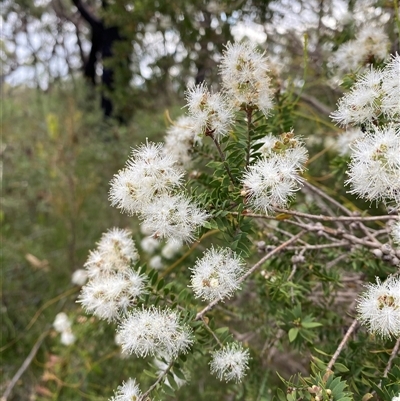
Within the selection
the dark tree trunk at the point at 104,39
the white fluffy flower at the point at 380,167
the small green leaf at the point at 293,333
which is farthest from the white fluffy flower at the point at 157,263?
the dark tree trunk at the point at 104,39

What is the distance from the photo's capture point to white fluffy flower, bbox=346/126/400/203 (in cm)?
52

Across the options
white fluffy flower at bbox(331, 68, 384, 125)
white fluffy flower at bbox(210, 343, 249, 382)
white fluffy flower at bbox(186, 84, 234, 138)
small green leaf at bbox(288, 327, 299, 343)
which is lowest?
white fluffy flower at bbox(210, 343, 249, 382)

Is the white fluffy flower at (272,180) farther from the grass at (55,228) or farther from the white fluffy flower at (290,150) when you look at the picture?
the grass at (55,228)

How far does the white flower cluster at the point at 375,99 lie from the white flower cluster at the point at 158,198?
0.29 meters

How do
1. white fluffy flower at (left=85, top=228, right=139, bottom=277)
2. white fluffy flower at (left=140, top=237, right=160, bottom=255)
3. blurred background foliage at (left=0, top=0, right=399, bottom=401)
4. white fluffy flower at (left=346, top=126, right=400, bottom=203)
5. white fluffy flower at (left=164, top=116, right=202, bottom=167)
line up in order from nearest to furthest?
white fluffy flower at (left=346, top=126, right=400, bottom=203) < white fluffy flower at (left=85, top=228, right=139, bottom=277) < white fluffy flower at (left=164, top=116, right=202, bottom=167) < blurred background foliage at (left=0, top=0, right=399, bottom=401) < white fluffy flower at (left=140, top=237, right=160, bottom=255)

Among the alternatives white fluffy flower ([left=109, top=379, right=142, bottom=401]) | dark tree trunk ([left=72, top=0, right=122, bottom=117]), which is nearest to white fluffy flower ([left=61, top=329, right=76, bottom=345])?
white fluffy flower ([left=109, top=379, right=142, bottom=401])

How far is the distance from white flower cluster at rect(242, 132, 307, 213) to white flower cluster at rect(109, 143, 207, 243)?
0.09m

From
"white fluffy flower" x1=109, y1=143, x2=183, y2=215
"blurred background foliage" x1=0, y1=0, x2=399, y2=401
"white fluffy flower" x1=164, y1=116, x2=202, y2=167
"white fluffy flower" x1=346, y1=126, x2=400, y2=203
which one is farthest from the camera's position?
"blurred background foliage" x1=0, y1=0, x2=399, y2=401

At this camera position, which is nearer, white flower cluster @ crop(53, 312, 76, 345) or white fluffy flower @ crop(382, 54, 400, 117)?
white fluffy flower @ crop(382, 54, 400, 117)

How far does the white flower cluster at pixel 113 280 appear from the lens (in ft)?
2.26

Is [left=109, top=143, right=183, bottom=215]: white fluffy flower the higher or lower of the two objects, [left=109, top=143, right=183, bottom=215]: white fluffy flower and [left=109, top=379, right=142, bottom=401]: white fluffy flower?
the higher

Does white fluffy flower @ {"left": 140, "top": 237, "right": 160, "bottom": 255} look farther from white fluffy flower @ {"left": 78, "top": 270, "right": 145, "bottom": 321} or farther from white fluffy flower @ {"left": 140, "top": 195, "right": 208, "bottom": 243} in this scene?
white fluffy flower @ {"left": 140, "top": 195, "right": 208, "bottom": 243}

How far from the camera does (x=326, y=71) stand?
3.81 feet

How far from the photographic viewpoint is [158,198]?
2.05ft
